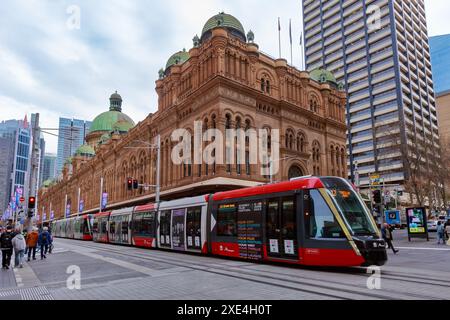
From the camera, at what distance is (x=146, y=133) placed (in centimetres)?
5269

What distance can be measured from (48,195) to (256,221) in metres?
127

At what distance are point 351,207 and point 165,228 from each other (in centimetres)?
1258

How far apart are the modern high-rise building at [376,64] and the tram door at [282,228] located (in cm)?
7083

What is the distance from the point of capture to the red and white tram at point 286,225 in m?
11.3

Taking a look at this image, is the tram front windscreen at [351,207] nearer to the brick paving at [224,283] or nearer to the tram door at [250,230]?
the brick paving at [224,283]

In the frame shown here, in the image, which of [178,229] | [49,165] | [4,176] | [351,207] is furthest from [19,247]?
[4,176]

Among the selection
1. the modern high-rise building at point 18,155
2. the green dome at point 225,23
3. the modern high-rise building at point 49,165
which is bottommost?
the modern high-rise building at point 18,155

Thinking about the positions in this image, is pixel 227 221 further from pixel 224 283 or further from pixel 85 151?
pixel 85 151

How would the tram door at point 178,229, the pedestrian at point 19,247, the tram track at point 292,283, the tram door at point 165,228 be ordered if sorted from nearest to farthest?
1. the tram track at point 292,283
2. the pedestrian at point 19,247
3. the tram door at point 178,229
4. the tram door at point 165,228

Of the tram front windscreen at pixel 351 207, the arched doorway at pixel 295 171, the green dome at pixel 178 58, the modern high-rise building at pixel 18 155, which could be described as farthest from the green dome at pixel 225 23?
the tram front windscreen at pixel 351 207

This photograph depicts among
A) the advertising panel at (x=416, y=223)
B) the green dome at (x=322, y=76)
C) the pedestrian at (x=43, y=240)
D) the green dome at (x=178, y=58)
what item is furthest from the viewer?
the green dome at (x=322, y=76)

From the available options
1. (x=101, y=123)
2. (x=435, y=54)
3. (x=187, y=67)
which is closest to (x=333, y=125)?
(x=187, y=67)

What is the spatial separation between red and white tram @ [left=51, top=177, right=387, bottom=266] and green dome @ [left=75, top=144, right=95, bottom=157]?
85867mm

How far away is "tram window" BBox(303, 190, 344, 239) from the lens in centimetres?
1149
